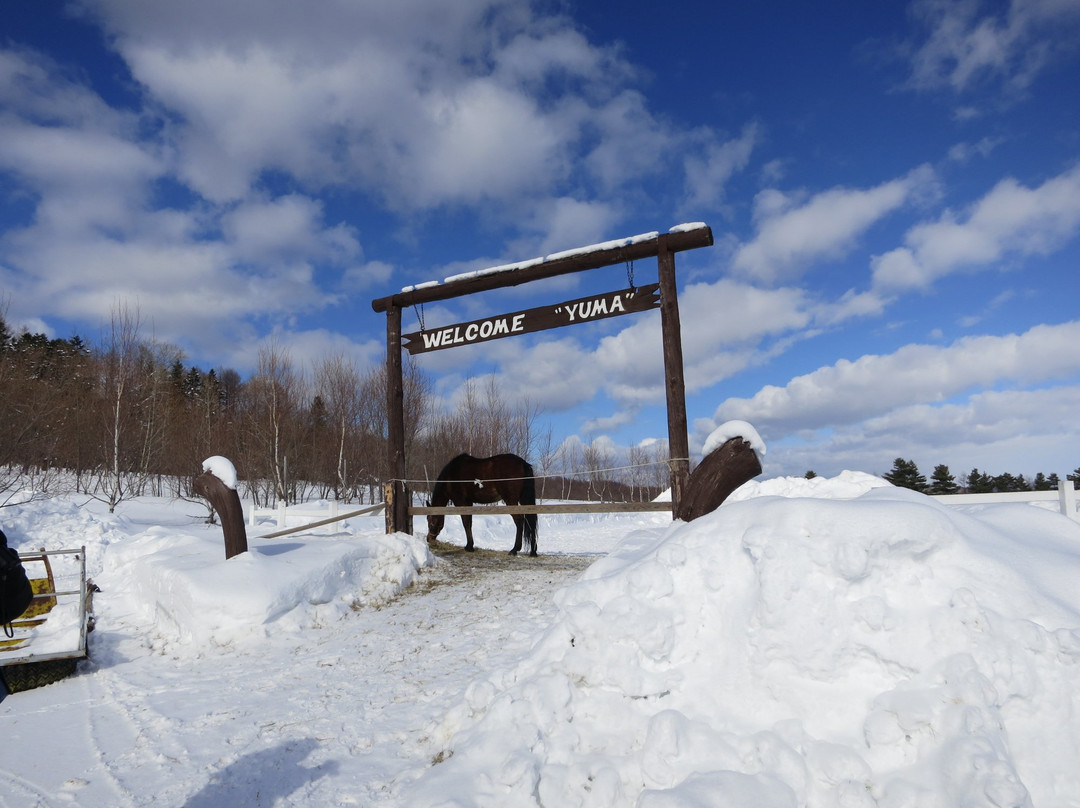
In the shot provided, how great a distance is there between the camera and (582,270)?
27.1 feet

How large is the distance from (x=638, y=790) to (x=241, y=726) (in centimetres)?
276

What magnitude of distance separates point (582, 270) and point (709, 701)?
20.4 ft

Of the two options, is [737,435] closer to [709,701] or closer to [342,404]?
[709,701]

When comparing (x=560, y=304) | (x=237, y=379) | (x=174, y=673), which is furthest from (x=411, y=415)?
(x=237, y=379)

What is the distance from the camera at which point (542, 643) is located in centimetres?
366

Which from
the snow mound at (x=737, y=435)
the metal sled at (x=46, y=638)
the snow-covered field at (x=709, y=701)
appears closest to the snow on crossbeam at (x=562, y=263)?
the snow mound at (x=737, y=435)

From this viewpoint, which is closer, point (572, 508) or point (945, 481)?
point (572, 508)

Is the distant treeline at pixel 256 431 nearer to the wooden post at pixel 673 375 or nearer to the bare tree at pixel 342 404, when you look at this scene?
the bare tree at pixel 342 404

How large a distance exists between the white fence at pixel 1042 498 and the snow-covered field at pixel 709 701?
390 cm

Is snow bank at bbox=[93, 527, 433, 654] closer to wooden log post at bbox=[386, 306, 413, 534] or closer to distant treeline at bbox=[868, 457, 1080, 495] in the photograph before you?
wooden log post at bbox=[386, 306, 413, 534]

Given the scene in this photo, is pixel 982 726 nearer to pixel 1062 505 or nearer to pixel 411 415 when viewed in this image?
pixel 1062 505

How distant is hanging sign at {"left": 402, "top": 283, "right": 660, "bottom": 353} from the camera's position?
7.78m

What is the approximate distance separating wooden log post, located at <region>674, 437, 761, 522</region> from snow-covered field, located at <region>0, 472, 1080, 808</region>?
3.02 ft

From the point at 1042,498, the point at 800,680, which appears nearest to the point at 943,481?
the point at 1042,498
